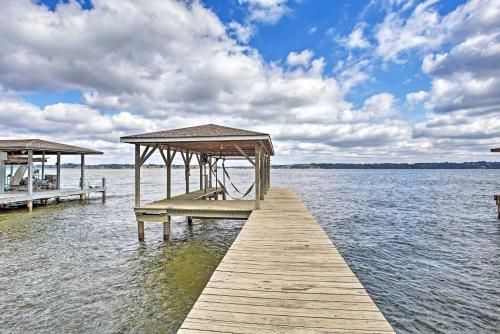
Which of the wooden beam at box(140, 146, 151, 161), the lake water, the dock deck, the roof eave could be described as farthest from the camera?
the dock deck

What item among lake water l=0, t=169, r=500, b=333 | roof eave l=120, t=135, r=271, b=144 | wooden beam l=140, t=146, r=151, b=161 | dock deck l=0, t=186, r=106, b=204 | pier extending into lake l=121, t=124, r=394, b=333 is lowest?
lake water l=0, t=169, r=500, b=333

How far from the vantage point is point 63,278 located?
606cm

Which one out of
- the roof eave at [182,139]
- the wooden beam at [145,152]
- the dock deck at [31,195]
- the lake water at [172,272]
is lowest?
the lake water at [172,272]

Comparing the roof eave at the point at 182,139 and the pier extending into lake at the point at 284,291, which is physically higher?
the roof eave at the point at 182,139

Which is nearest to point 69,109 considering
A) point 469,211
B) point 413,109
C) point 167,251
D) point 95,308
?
point 167,251

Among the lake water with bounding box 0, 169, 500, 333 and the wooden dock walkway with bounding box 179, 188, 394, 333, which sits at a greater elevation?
the wooden dock walkway with bounding box 179, 188, 394, 333

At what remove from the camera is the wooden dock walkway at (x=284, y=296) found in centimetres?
214

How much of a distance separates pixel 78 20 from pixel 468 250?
644 inches

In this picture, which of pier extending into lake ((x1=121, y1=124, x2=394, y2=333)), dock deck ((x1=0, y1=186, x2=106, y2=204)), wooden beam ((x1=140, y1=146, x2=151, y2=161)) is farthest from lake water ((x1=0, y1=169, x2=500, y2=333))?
A: wooden beam ((x1=140, y1=146, x2=151, y2=161))

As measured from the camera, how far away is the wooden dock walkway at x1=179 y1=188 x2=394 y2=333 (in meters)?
2.14

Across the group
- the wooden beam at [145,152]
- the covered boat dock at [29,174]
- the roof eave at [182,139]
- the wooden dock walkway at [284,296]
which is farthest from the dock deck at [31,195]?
the wooden dock walkway at [284,296]

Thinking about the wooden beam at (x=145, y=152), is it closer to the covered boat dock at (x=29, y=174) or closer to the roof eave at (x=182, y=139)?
the roof eave at (x=182, y=139)

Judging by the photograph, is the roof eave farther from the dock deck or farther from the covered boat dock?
the dock deck

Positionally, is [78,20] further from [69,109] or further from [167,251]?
[69,109]
